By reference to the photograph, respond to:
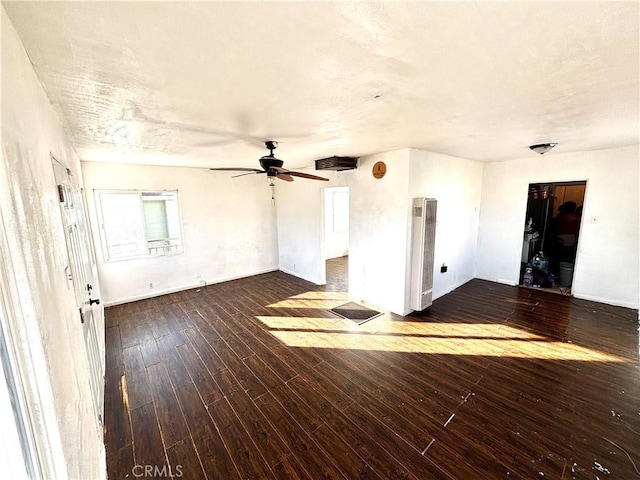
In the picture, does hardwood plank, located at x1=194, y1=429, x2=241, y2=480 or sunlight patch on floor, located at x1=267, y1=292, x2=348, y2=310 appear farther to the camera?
sunlight patch on floor, located at x1=267, y1=292, x2=348, y2=310

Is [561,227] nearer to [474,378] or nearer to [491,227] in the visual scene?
[491,227]

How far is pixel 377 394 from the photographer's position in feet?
7.79

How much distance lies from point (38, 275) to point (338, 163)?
137 inches

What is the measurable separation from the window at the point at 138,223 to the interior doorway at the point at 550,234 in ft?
22.4

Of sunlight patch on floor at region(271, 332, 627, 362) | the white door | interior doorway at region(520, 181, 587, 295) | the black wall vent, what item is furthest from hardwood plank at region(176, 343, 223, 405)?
interior doorway at region(520, 181, 587, 295)

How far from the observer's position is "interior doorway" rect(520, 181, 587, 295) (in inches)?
198

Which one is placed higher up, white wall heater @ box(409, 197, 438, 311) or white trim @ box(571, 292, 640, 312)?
white wall heater @ box(409, 197, 438, 311)

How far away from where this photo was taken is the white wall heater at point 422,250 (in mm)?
3668

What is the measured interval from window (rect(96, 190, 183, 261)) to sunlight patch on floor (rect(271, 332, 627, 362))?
9.92 feet

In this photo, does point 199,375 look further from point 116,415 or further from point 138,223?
point 138,223

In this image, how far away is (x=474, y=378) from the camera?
100 inches

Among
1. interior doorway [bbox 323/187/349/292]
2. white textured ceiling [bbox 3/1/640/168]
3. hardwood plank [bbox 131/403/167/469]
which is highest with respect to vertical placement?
white textured ceiling [bbox 3/1/640/168]

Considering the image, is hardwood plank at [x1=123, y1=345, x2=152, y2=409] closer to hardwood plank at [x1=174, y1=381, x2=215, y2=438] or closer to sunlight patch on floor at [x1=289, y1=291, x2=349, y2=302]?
hardwood plank at [x1=174, y1=381, x2=215, y2=438]

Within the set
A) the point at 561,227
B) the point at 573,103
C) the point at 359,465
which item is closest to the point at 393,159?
the point at 573,103
